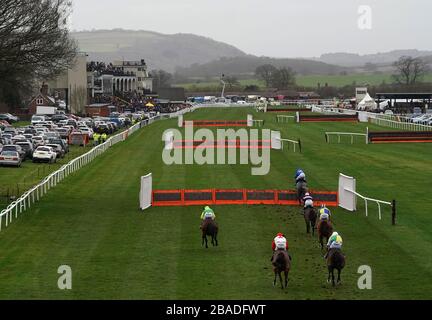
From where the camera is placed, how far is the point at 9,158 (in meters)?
51.2

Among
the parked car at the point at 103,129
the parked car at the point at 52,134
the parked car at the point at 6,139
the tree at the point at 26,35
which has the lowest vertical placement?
the parked car at the point at 103,129

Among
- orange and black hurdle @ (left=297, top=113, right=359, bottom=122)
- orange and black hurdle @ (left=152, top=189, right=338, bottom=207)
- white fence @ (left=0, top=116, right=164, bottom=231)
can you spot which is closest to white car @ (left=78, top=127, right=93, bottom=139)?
white fence @ (left=0, top=116, right=164, bottom=231)

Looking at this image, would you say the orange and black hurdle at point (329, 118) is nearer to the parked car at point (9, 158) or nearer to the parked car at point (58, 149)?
the parked car at point (58, 149)

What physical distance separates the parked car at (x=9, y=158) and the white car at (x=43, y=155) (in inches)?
99.8

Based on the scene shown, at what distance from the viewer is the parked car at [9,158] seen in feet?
168

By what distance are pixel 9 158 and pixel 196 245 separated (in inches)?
1103

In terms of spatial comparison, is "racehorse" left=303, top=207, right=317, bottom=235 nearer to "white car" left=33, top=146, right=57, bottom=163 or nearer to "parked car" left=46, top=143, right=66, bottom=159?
"white car" left=33, top=146, right=57, bottom=163

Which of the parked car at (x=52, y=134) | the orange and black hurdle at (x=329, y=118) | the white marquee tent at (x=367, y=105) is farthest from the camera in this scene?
the white marquee tent at (x=367, y=105)

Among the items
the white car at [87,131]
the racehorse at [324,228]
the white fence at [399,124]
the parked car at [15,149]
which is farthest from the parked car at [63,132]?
the racehorse at [324,228]

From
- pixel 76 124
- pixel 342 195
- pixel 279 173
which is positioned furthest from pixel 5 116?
pixel 342 195

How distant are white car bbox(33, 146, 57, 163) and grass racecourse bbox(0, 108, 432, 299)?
10.4 meters

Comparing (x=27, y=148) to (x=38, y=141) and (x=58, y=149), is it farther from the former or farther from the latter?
(x=38, y=141)

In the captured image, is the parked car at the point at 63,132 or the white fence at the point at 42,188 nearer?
the white fence at the point at 42,188

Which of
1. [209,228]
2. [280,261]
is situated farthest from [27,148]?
[280,261]
